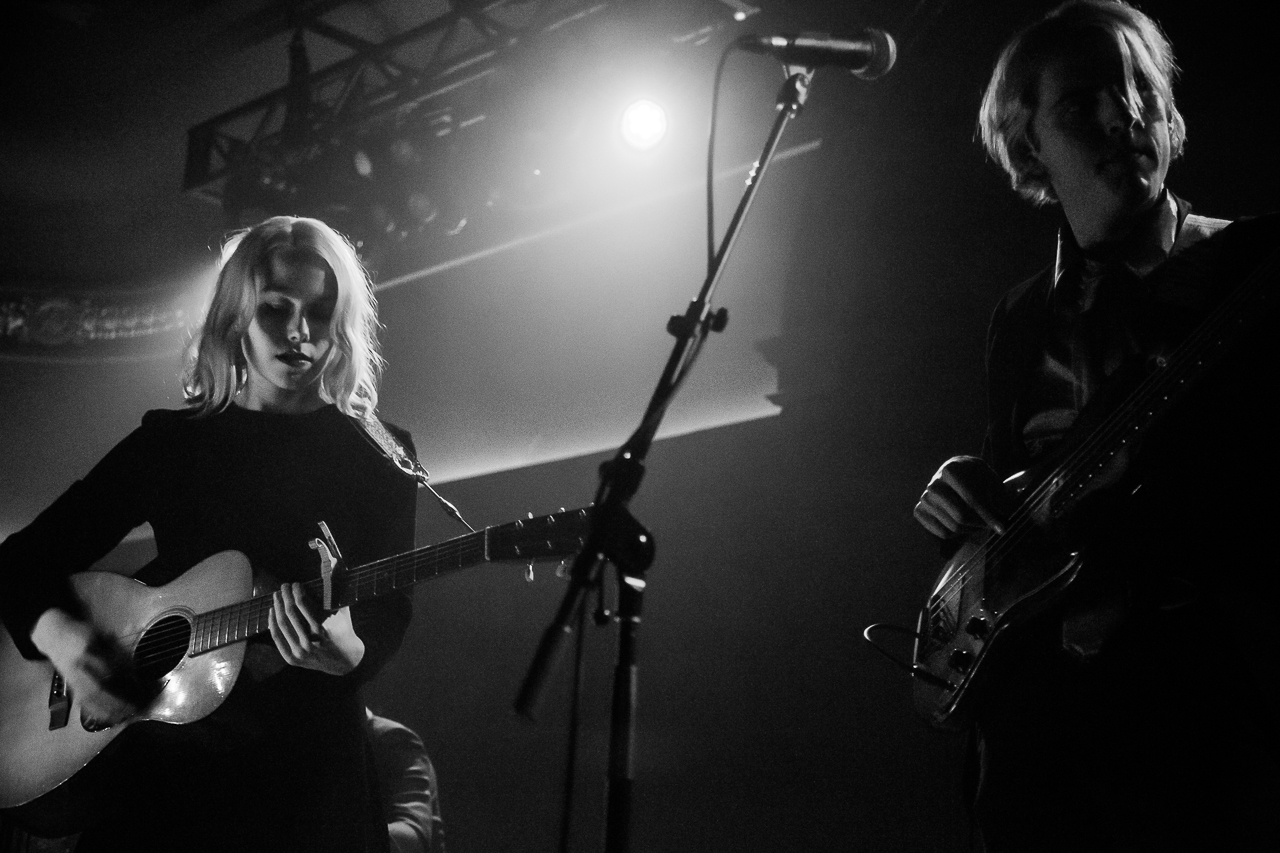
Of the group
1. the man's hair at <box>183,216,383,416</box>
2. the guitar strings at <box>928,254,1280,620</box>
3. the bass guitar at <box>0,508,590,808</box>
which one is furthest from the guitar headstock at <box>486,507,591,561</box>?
the guitar strings at <box>928,254,1280,620</box>

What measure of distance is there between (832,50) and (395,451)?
131 cm

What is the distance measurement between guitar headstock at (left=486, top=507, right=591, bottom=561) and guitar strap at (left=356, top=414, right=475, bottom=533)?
0.31 metres

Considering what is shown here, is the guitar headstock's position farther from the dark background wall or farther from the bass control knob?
the dark background wall

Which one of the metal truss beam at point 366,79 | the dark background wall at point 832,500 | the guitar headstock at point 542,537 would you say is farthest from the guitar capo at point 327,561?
the metal truss beam at point 366,79

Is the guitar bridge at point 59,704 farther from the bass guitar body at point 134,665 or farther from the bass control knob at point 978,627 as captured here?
the bass control knob at point 978,627

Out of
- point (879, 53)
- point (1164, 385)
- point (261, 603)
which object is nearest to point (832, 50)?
point (879, 53)

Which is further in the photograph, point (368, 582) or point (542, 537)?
point (368, 582)

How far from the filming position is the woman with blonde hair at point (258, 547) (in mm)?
2053

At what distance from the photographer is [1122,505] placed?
157cm

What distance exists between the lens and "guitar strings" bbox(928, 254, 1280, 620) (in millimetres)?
1557

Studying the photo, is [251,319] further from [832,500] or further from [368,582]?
[832,500]

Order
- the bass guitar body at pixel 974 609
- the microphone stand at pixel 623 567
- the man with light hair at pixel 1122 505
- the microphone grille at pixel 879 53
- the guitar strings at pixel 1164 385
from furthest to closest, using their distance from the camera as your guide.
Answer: the microphone grille at pixel 879 53, the bass guitar body at pixel 974 609, the guitar strings at pixel 1164 385, the man with light hair at pixel 1122 505, the microphone stand at pixel 623 567

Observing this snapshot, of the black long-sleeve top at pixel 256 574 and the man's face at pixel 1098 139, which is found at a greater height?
the man's face at pixel 1098 139

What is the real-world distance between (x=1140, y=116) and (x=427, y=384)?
15.3 feet
